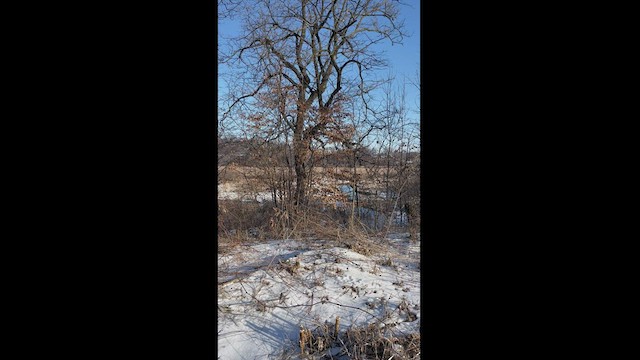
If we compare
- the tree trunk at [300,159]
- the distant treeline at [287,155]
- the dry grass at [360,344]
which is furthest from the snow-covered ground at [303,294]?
the distant treeline at [287,155]

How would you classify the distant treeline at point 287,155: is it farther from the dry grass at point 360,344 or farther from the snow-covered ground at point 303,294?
the dry grass at point 360,344

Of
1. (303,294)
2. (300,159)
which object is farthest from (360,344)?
(300,159)

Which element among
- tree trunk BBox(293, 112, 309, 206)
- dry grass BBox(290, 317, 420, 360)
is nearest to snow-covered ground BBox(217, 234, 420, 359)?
dry grass BBox(290, 317, 420, 360)

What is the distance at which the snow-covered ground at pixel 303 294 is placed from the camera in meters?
3.21

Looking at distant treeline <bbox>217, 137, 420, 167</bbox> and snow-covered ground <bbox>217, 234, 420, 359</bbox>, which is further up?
distant treeline <bbox>217, 137, 420, 167</bbox>

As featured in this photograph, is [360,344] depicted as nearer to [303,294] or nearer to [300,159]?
[303,294]

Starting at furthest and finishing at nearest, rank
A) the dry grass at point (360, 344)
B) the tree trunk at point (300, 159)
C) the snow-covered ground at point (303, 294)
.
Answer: the tree trunk at point (300, 159)
the snow-covered ground at point (303, 294)
the dry grass at point (360, 344)

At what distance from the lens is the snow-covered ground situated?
10.5 ft

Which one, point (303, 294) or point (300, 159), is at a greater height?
point (300, 159)

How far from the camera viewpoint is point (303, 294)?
414cm

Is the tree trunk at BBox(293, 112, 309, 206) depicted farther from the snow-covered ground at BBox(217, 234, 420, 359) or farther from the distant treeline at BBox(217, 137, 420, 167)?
the snow-covered ground at BBox(217, 234, 420, 359)
